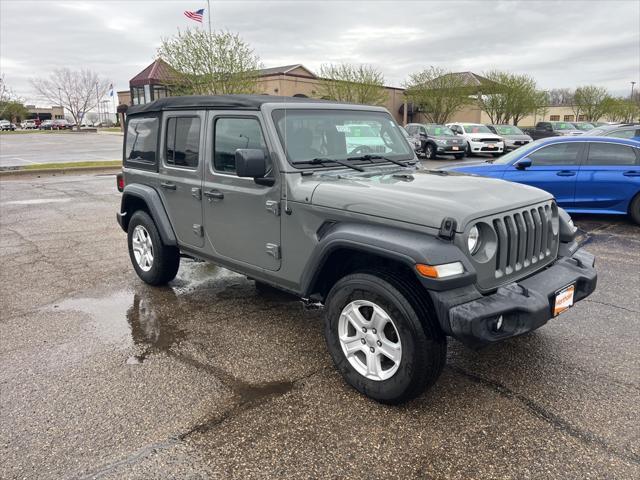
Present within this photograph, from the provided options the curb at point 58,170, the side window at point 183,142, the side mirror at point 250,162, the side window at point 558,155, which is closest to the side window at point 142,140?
the side window at point 183,142

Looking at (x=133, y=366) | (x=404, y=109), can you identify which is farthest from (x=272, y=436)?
(x=404, y=109)

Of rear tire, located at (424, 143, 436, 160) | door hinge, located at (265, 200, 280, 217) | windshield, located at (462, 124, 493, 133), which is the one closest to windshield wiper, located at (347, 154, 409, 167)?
door hinge, located at (265, 200, 280, 217)

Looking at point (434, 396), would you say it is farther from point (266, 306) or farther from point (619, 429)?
point (266, 306)

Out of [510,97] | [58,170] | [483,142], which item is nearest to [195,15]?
[58,170]

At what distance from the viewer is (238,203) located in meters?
4.01

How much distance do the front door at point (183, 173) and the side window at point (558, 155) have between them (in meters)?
6.39

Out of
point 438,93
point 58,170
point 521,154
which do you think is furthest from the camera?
point 438,93

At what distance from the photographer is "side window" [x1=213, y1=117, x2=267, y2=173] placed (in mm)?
3885

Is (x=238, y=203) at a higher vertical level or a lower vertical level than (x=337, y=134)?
lower

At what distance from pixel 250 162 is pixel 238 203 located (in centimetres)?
66

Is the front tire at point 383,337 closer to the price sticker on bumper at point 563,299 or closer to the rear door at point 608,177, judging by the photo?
the price sticker on bumper at point 563,299

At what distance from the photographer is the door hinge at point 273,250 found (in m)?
3.75

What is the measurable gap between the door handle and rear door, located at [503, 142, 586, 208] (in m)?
6.06

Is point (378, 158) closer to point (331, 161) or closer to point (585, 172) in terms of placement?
point (331, 161)
